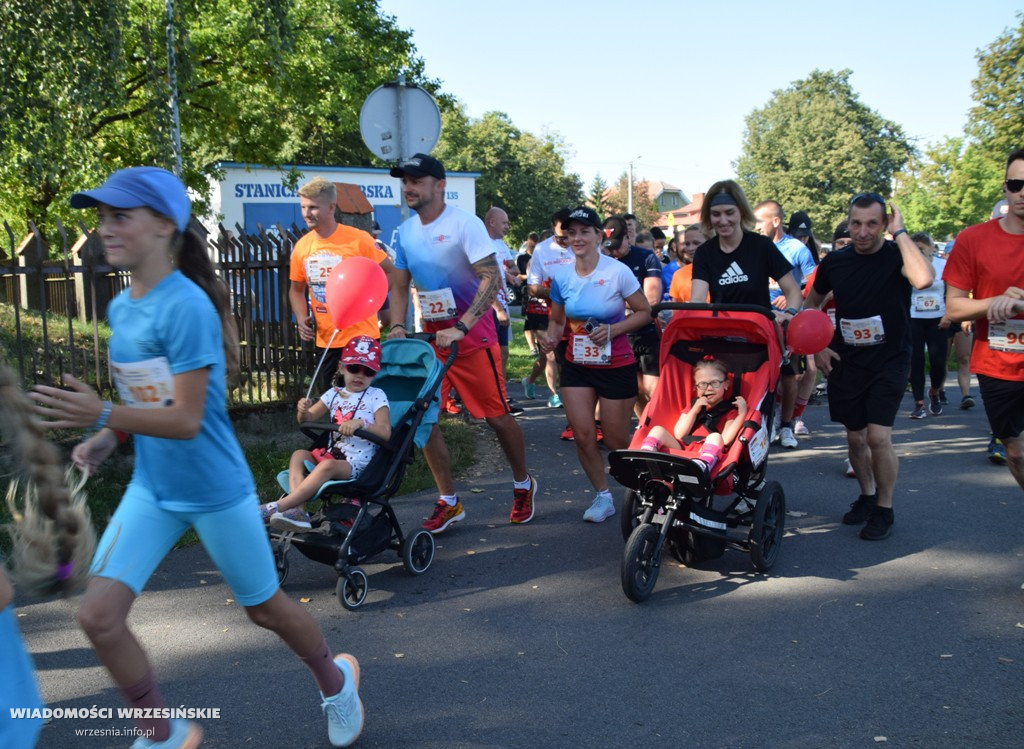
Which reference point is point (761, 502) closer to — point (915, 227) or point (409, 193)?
point (409, 193)

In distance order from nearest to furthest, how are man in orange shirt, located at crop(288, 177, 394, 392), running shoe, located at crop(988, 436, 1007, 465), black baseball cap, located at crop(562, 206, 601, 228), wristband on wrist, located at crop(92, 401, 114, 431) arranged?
wristband on wrist, located at crop(92, 401, 114, 431), black baseball cap, located at crop(562, 206, 601, 228), man in orange shirt, located at crop(288, 177, 394, 392), running shoe, located at crop(988, 436, 1007, 465)

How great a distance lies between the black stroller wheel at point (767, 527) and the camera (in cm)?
525

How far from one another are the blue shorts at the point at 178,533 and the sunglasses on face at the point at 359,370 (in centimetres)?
225

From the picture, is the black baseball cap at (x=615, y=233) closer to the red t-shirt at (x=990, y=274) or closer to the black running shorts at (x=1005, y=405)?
the red t-shirt at (x=990, y=274)

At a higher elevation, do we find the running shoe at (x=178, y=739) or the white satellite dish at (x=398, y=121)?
the white satellite dish at (x=398, y=121)

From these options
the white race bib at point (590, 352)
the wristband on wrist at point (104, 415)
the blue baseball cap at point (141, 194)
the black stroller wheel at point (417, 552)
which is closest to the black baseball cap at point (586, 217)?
the white race bib at point (590, 352)

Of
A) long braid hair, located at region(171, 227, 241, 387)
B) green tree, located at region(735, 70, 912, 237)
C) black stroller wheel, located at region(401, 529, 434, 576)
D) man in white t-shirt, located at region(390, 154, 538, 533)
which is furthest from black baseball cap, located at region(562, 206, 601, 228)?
green tree, located at region(735, 70, 912, 237)

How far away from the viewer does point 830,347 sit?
21.1 ft

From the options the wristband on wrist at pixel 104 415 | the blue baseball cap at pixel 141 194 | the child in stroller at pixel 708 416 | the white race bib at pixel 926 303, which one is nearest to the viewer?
the wristband on wrist at pixel 104 415

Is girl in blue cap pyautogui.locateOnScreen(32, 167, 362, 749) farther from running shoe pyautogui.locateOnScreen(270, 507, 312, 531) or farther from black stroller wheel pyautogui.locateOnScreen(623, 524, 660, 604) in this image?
black stroller wheel pyautogui.locateOnScreen(623, 524, 660, 604)

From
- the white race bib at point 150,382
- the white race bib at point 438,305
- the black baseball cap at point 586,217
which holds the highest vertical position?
the black baseball cap at point 586,217

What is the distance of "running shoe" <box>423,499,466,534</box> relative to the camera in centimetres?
620

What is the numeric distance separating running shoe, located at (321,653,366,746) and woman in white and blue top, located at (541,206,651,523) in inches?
122

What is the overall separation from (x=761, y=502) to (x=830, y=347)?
166 centimetres
